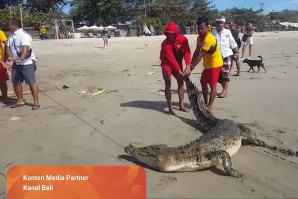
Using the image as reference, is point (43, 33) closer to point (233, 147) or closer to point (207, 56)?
point (207, 56)

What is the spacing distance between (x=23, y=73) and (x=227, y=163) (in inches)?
199

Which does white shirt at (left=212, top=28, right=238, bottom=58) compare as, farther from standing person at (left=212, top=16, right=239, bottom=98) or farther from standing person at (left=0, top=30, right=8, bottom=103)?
standing person at (left=0, top=30, right=8, bottom=103)

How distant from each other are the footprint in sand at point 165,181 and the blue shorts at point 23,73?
4607 mm

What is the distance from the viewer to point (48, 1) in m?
56.6

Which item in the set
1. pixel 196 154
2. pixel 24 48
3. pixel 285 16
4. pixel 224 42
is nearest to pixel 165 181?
pixel 196 154

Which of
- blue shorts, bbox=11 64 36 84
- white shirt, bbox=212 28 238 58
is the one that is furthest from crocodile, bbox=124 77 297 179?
white shirt, bbox=212 28 238 58

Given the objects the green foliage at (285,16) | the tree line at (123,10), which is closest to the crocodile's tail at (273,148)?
the tree line at (123,10)

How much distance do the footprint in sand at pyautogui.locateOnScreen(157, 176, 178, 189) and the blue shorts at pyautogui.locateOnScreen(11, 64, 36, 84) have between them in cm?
461

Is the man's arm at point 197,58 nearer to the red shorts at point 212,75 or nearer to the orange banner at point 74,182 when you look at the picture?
the red shorts at point 212,75

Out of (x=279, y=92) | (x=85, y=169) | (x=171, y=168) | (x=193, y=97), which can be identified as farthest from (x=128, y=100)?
(x=85, y=169)

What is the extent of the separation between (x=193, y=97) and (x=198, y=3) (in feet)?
213

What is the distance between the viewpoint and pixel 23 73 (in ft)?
27.0

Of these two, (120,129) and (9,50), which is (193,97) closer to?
(120,129)

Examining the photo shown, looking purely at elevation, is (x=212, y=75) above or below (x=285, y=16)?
below
